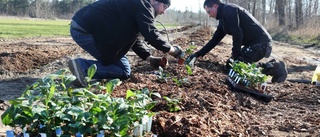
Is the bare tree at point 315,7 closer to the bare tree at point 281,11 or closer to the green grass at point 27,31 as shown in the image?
the bare tree at point 281,11

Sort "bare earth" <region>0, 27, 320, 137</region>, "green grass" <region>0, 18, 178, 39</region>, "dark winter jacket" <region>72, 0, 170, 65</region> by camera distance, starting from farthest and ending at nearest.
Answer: "green grass" <region>0, 18, 178, 39</region> < "dark winter jacket" <region>72, 0, 170, 65</region> < "bare earth" <region>0, 27, 320, 137</region>

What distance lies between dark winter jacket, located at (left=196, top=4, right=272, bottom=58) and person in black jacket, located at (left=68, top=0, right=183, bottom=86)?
1521mm

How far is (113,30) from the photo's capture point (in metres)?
4.59

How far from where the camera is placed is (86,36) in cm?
477

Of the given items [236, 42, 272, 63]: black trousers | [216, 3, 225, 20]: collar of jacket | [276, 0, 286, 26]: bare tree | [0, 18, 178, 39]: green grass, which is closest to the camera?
[216, 3, 225, 20]: collar of jacket

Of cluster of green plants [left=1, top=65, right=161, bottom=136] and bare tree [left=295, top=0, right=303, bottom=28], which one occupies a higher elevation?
cluster of green plants [left=1, top=65, right=161, bottom=136]

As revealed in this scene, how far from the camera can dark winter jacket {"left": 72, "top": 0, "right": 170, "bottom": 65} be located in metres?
4.38

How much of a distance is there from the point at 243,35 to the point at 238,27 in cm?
55

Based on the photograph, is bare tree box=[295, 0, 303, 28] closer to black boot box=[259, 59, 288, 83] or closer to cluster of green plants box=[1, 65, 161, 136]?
black boot box=[259, 59, 288, 83]

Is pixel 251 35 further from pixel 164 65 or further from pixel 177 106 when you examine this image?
pixel 177 106

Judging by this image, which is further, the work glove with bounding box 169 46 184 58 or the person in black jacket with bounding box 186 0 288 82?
the person in black jacket with bounding box 186 0 288 82

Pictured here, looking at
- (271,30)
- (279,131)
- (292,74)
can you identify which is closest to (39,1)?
(271,30)

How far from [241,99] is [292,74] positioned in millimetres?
4897

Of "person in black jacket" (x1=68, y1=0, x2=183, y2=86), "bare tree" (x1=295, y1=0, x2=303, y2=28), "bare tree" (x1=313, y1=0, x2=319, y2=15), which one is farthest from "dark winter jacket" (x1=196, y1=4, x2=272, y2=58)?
"bare tree" (x1=313, y1=0, x2=319, y2=15)
